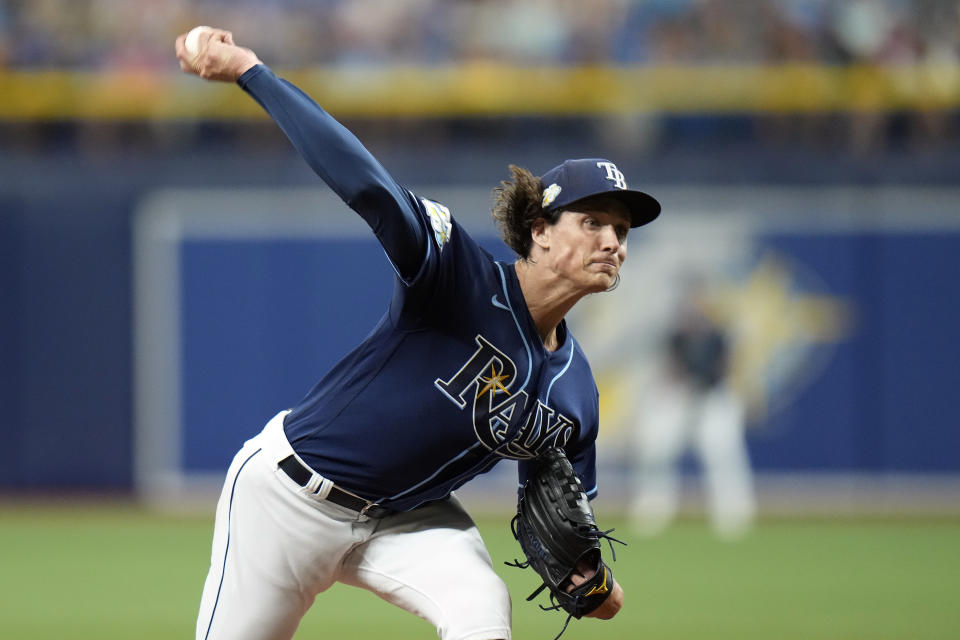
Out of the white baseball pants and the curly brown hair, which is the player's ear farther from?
the white baseball pants

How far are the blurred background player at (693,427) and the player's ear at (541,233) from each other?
749cm

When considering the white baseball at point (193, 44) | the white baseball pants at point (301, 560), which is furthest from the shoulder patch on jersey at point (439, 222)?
the white baseball pants at point (301, 560)

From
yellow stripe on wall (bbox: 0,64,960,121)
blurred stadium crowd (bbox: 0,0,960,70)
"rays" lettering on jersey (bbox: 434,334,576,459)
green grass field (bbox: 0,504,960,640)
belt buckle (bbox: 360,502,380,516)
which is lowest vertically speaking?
green grass field (bbox: 0,504,960,640)

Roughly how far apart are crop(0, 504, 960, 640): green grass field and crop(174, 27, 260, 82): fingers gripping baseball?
13.0 ft

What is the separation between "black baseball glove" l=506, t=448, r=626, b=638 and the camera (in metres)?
4.05

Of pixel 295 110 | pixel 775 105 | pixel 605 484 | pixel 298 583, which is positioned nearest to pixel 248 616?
pixel 298 583

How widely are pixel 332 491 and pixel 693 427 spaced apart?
9.28m

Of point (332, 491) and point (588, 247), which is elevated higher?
point (588, 247)

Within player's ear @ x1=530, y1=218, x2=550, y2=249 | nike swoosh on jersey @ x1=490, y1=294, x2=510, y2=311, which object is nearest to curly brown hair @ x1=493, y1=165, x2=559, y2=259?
player's ear @ x1=530, y1=218, x2=550, y2=249

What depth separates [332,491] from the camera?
3920mm

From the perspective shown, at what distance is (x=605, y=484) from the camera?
43.5 ft

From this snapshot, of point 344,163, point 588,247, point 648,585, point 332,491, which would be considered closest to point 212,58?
point 344,163

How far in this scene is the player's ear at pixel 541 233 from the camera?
392cm

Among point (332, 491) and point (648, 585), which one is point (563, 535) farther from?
point (648, 585)
